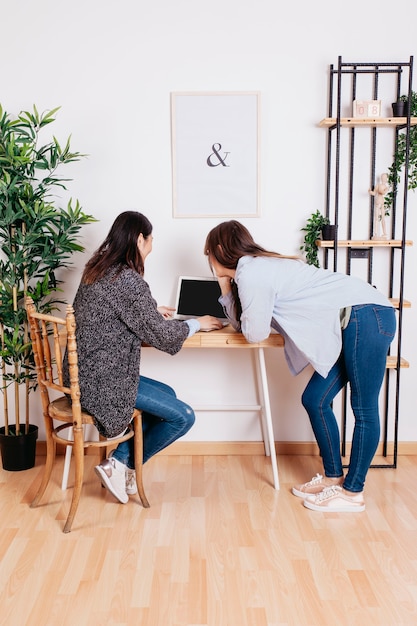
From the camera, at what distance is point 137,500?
10.4 ft

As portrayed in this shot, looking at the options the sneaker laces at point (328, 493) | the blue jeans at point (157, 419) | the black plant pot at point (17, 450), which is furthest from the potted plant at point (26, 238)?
the sneaker laces at point (328, 493)

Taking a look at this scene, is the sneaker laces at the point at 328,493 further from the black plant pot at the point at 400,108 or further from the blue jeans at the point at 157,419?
the black plant pot at the point at 400,108

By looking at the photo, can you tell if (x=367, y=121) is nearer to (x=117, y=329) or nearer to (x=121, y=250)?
(x=121, y=250)

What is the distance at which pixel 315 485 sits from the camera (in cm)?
321

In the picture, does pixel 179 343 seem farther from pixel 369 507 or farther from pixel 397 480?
pixel 397 480

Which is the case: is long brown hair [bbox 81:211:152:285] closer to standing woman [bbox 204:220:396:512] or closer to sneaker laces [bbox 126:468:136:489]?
standing woman [bbox 204:220:396:512]

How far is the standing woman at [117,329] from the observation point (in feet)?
9.25

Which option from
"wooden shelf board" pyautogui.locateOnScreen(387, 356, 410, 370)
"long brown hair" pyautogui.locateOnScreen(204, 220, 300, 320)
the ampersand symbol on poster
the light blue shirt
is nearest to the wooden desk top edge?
the light blue shirt

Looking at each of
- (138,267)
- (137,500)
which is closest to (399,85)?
(138,267)

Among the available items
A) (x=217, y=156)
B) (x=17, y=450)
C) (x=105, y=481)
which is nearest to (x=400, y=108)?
(x=217, y=156)

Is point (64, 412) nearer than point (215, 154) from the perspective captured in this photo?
Yes

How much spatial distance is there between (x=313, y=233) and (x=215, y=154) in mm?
654

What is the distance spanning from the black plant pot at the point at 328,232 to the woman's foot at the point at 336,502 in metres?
1.23

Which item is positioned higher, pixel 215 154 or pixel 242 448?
pixel 215 154
